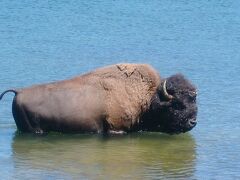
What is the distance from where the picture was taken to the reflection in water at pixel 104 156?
1171 centimetres

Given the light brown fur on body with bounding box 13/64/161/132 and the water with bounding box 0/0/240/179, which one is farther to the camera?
the light brown fur on body with bounding box 13/64/161/132

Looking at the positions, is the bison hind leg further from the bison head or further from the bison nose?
the bison nose

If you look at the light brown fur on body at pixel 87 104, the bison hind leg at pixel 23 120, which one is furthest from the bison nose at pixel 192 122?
the bison hind leg at pixel 23 120

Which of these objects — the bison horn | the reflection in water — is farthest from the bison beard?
the reflection in water

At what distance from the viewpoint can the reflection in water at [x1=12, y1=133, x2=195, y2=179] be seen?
11.7m

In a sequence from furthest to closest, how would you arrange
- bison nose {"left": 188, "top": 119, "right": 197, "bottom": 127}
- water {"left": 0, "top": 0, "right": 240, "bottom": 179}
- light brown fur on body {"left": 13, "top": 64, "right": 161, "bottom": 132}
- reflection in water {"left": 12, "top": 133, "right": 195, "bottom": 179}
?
bison nose {"left": 188, "top": 119, "right": 197, "bottom": 127}, light brown fur on body {"left": 13, "top": 64, "right": 161, "bottom": 132}, water {"left": 0, "top": 0, "right": 240, "bottom": 179}, reflection in water {"left": 12, "top": 133, "right": 195, "bottom": 179}

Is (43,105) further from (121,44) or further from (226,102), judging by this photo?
(121,44)

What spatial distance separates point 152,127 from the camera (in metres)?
14.1

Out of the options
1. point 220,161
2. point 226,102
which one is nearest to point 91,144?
point 220,161

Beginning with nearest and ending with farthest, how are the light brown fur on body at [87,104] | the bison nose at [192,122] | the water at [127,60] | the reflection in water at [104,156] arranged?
the reflection in water at [104,156] < the water at [127,60] < the light brown fur on body at [87,104] < the bison nose at [192,122]

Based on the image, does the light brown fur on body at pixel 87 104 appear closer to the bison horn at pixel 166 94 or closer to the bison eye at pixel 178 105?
the bison horn at pixel 166 94

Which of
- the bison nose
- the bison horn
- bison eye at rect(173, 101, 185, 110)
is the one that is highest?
the bison horn

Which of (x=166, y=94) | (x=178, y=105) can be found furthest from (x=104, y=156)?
(x=178, y=105)

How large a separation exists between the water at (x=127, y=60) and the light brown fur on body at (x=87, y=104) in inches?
8.4
